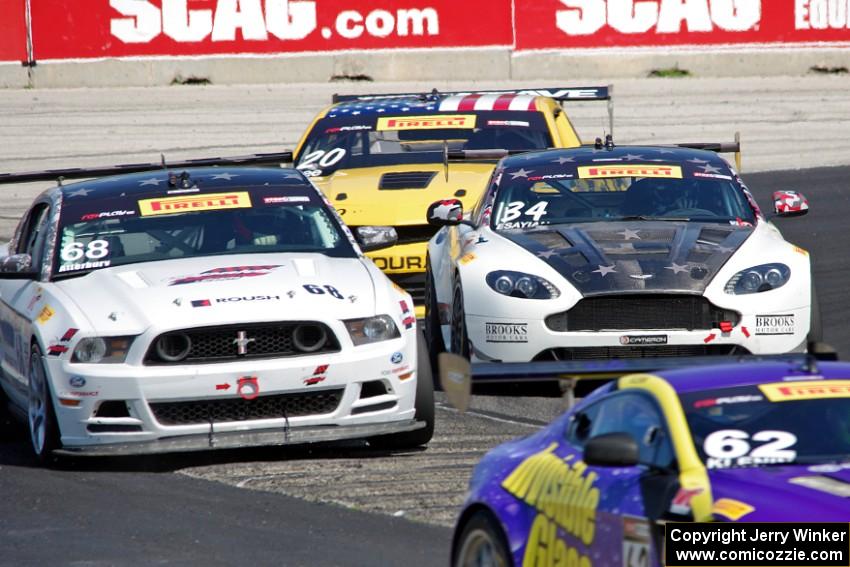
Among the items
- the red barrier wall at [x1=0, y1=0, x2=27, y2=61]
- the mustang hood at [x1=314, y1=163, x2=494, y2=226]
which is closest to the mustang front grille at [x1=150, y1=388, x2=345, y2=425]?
the mustang hood at [x1=314, y1=163, x2=494, y2=226]

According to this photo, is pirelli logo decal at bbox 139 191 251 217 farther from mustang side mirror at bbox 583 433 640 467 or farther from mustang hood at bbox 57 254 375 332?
mustang side mirror at bbox 583 433 640 467

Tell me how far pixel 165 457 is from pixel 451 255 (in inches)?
99.2

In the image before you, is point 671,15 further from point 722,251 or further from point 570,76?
point 722,251

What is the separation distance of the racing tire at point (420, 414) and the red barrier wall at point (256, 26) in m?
17.4

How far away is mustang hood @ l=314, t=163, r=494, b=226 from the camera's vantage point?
13.4m

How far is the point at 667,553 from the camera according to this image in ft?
17.5

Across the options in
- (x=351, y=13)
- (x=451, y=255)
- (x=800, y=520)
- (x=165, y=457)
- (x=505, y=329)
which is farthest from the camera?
(x=351, y=13)

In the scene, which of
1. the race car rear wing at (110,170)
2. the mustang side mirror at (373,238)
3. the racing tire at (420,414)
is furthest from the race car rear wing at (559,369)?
the race car rear wing at (110,170)

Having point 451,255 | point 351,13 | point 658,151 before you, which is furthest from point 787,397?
point 351,13

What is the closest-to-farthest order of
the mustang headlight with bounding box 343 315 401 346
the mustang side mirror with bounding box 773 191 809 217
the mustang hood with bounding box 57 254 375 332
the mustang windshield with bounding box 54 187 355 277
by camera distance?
the mustang hood with bounding box 57 254 375 332 → the mustang headlight with bounding box 343 315 401 346 → the mustang windshield with bounding box 54 187 355 277 → the mustang side mirror with bounding box 773 191 809 217

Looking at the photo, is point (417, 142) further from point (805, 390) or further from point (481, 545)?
point (805, 390)

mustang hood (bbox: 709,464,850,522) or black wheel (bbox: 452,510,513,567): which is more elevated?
mustang hood (bbox: 709,464,850,522)

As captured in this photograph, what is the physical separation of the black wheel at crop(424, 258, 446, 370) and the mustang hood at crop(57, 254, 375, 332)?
172 cm

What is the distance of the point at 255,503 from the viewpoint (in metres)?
8.80
